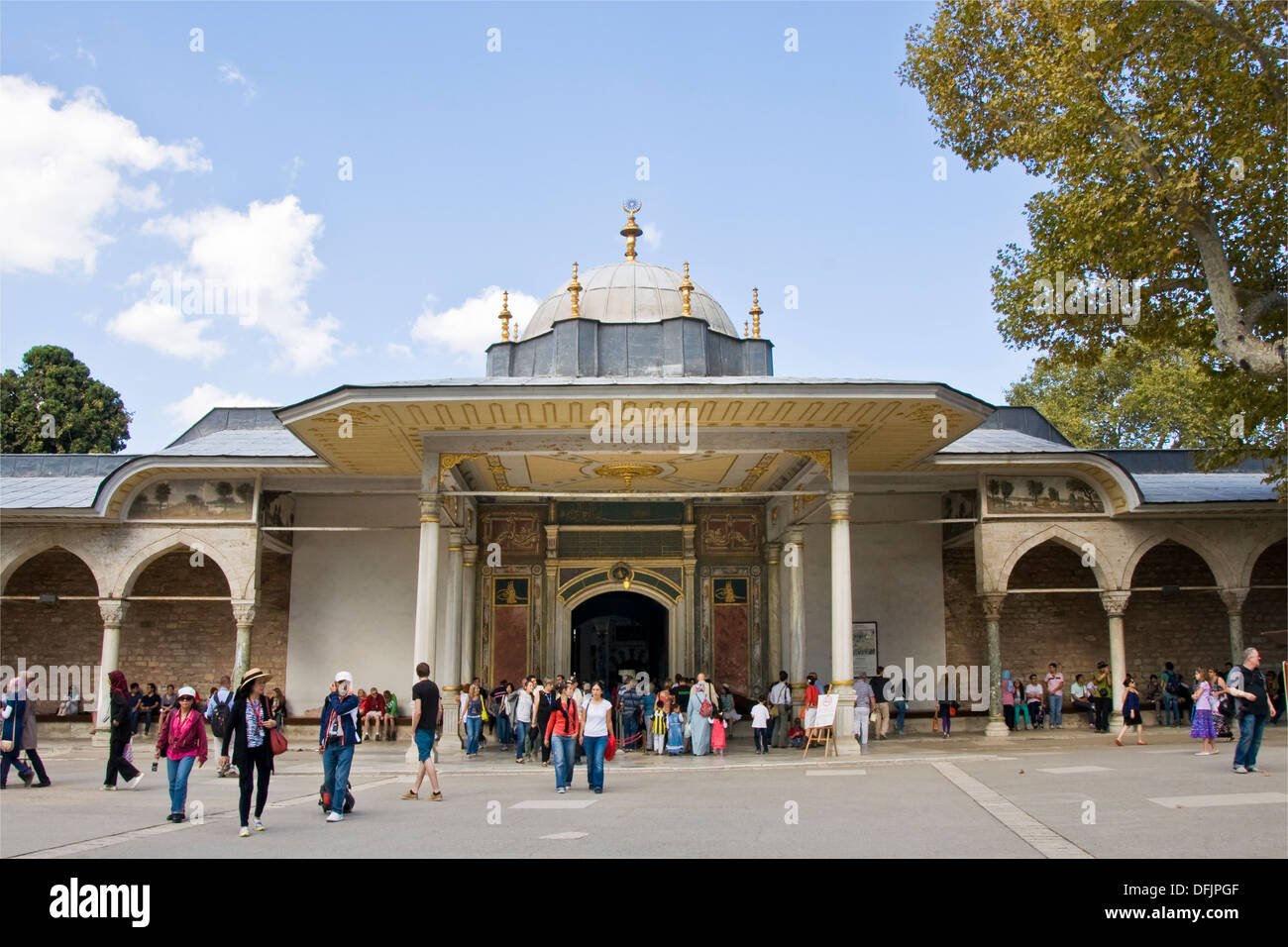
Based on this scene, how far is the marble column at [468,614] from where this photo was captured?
20.1 meters

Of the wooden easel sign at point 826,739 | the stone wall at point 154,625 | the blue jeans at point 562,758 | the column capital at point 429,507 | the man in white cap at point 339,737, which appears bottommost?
the wooden easel sign at point 826,739

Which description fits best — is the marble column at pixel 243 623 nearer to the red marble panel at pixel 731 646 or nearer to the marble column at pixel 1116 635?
the red marble panel at pixel 731 646

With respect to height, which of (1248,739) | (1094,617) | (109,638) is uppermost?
(1094,617)

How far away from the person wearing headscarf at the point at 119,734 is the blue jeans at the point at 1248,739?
36.0ft

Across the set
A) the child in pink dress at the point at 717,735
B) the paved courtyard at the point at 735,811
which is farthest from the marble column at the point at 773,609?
the paved courtyard at the point at 735,811

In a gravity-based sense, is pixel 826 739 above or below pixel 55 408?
below

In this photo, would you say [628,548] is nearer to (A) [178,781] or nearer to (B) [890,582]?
(B) [890,582]

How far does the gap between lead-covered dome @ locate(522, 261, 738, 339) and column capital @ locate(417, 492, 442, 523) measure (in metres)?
6.81

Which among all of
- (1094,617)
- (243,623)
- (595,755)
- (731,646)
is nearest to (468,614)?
(243,623)

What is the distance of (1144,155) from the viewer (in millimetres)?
12867

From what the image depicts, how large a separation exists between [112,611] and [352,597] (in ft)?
13.8

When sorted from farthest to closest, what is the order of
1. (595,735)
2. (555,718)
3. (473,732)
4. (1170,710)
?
(1170,710) < (473,732) < (555,718) < (595,735)
